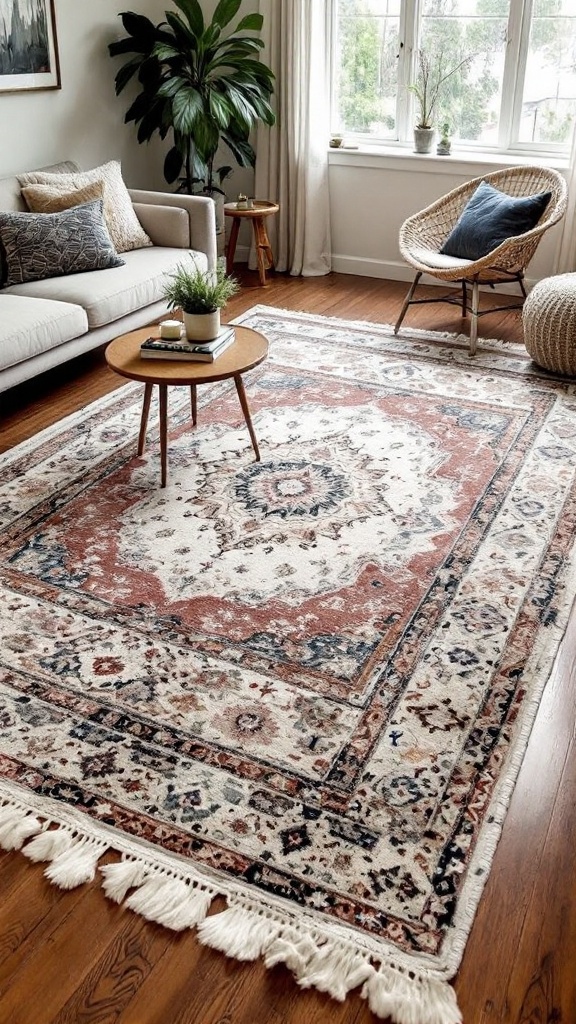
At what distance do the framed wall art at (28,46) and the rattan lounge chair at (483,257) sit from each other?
77.2 inches

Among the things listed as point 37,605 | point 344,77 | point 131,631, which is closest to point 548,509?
point 131,631

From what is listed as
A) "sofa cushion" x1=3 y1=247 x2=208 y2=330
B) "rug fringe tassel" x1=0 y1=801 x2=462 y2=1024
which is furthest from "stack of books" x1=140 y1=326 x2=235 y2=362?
"rug fringe tassel" x1=0 y1=801 x2=462 y2=1024

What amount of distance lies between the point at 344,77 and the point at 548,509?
142 inches

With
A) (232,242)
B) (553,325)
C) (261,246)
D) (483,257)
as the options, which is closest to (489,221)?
(483,257)

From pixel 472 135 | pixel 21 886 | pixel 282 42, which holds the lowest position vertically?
pixel 21 886

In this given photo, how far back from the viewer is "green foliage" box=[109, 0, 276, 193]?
5008mm

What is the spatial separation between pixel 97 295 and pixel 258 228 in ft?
6.09

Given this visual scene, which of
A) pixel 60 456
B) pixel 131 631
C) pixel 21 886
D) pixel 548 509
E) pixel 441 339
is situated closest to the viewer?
pixel 21 886

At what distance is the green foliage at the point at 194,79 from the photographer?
5008mm

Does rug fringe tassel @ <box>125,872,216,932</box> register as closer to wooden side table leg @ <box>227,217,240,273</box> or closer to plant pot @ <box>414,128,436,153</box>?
wooden side table leg @ <box>227,217,240,273</box>

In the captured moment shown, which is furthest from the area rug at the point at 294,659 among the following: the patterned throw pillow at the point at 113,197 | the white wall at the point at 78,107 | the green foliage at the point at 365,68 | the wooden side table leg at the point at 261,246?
the green foliage at the point at 365,68

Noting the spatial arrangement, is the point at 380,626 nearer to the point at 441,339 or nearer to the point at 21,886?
the point at 21,886

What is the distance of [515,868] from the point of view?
1.82 m

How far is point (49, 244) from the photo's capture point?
4.12 m
